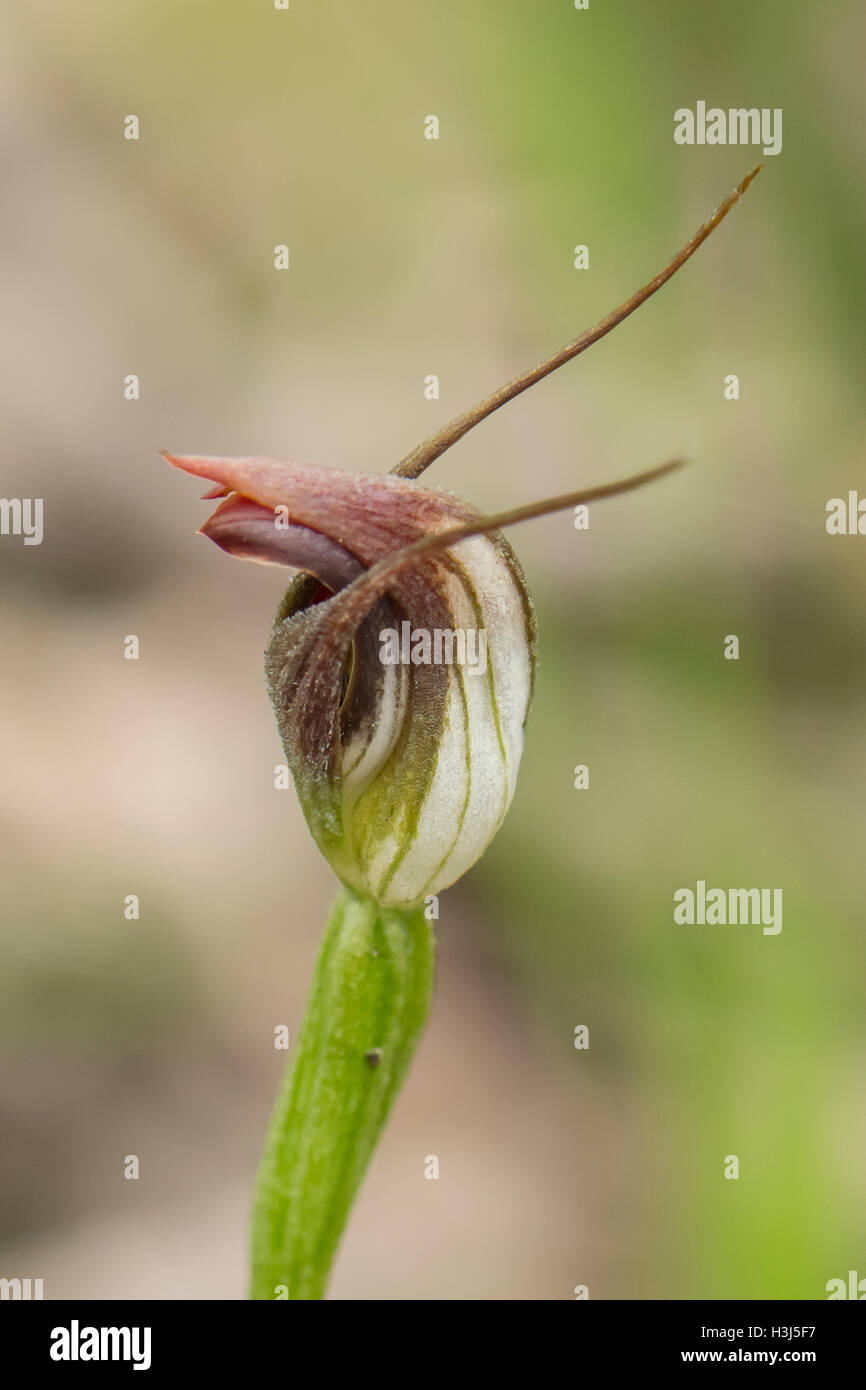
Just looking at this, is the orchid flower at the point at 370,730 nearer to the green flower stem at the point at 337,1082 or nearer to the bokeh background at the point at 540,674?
the green flower stem at the point at 337,1082

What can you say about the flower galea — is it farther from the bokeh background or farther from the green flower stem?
the bokeh background

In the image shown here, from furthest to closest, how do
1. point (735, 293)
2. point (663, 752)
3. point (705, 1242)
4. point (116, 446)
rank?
point (116, 446)
point (735, 293)
point (663, 752)
point (705, 1242)

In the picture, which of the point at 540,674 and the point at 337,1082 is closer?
the point at 337,1082

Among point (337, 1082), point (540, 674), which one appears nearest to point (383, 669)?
point (337, 1082)

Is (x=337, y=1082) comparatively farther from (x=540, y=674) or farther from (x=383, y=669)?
(x=540, y=674)

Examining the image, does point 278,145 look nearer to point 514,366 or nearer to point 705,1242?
point 514,366

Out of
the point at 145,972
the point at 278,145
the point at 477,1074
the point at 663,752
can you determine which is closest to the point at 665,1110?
the point at 477,1074
